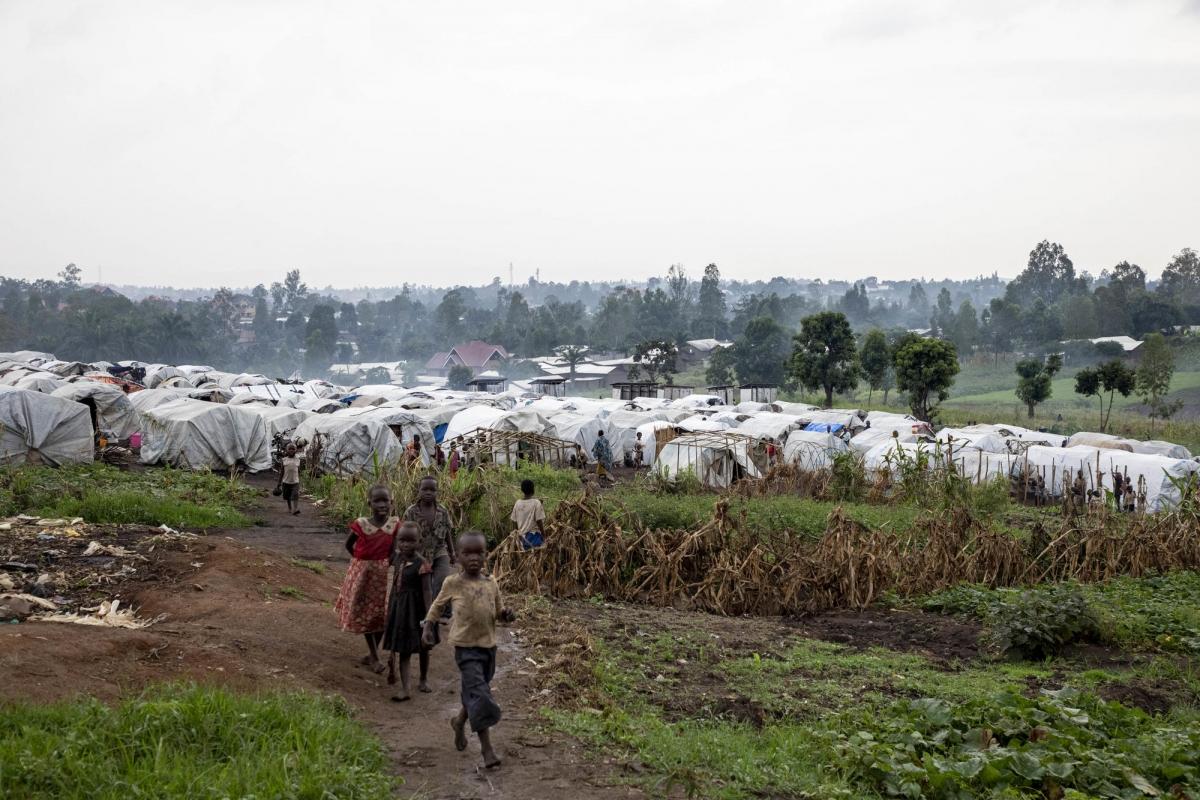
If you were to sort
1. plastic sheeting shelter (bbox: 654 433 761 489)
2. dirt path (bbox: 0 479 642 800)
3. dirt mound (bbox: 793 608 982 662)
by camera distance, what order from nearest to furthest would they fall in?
1. dirt path (bbox: 0 479 642 800)
2. dirt mound (bbox: 793 608 982 662)
3. plastic sheeting shelter (bbox: 654 433 761 489)

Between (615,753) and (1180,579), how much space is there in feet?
30.6

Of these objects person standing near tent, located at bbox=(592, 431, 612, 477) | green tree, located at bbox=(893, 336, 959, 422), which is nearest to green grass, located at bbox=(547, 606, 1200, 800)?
person standing near tent, located at bbox=(592, 431, 612, 477)

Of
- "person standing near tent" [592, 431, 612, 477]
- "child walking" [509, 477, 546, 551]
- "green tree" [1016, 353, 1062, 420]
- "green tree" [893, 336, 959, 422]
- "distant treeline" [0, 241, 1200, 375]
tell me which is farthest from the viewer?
"distant treeline" [0, 241, 1200, 375]

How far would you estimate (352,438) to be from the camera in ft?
75.4

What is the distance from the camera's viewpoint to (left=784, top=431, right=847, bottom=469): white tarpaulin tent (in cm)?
2404

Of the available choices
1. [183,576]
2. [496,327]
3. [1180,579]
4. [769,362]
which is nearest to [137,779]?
[183,576]

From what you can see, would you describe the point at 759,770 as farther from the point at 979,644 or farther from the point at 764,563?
the point at 764,563

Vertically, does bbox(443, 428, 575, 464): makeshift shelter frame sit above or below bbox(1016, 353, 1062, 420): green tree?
below

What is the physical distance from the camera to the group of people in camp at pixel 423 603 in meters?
5.44

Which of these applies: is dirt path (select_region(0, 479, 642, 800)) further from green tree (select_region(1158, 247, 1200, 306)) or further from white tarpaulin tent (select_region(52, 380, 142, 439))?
green tree (select_region(1158, 247, 1200, 306))

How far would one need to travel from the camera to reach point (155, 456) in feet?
68.1

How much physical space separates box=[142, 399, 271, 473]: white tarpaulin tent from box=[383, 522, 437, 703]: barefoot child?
15219 millimetres

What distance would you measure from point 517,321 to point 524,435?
233ft

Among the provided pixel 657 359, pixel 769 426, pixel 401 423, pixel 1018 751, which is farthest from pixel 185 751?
pixel 657 359
